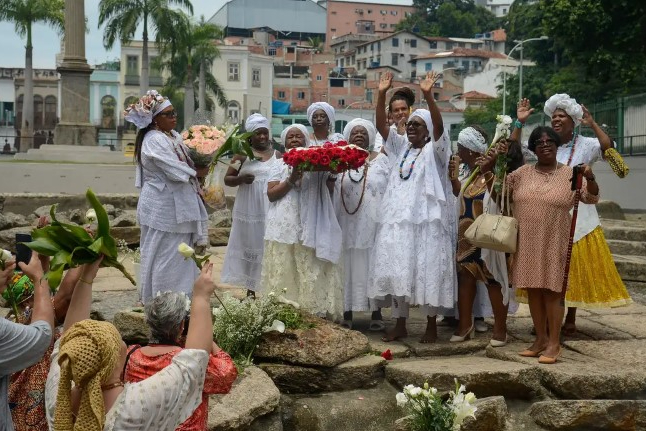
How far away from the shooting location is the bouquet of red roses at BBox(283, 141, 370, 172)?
21.6ft

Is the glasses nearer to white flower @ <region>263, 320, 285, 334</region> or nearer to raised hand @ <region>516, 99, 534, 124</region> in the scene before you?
raised hand @ <region>516, 99, 534, 124</region>

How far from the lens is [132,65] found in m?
76.8

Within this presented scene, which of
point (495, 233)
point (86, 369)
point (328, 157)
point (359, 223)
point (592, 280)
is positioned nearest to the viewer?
point (86, 369)

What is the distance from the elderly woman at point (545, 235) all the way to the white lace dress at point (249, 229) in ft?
8.31

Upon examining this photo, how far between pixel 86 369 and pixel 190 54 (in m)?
50.9

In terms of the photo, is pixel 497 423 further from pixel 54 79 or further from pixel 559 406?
pixel 54 79

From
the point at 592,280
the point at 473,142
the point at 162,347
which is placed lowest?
the point at 592,280

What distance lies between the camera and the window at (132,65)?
7631cm

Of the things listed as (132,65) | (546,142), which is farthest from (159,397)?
(132,65)

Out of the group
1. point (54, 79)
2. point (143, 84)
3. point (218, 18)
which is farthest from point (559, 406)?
point (218, 18)

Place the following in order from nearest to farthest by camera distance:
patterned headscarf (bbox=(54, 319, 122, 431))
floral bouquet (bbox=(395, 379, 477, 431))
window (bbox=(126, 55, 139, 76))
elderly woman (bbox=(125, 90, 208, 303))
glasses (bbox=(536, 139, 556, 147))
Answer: patterned headscarf (bbox=(54, 319, 122, 431)) → floral bouquet (bbox=(395, 379, 477, 431)) → glasses (bbox=(536, 139, 556, 147)) → elderly woman (bbox=(125, 90, 208, 303)) → window (bbox=(126, 55, 139, 76))

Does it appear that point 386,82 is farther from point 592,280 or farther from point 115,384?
point 115,384

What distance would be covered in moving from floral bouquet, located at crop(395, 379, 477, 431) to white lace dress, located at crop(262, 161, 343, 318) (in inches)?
74.1

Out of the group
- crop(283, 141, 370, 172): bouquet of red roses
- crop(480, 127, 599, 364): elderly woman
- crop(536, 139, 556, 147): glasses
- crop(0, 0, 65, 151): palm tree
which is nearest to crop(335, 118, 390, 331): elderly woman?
crop(283, 141, 370, 172): bouquet of red roses
